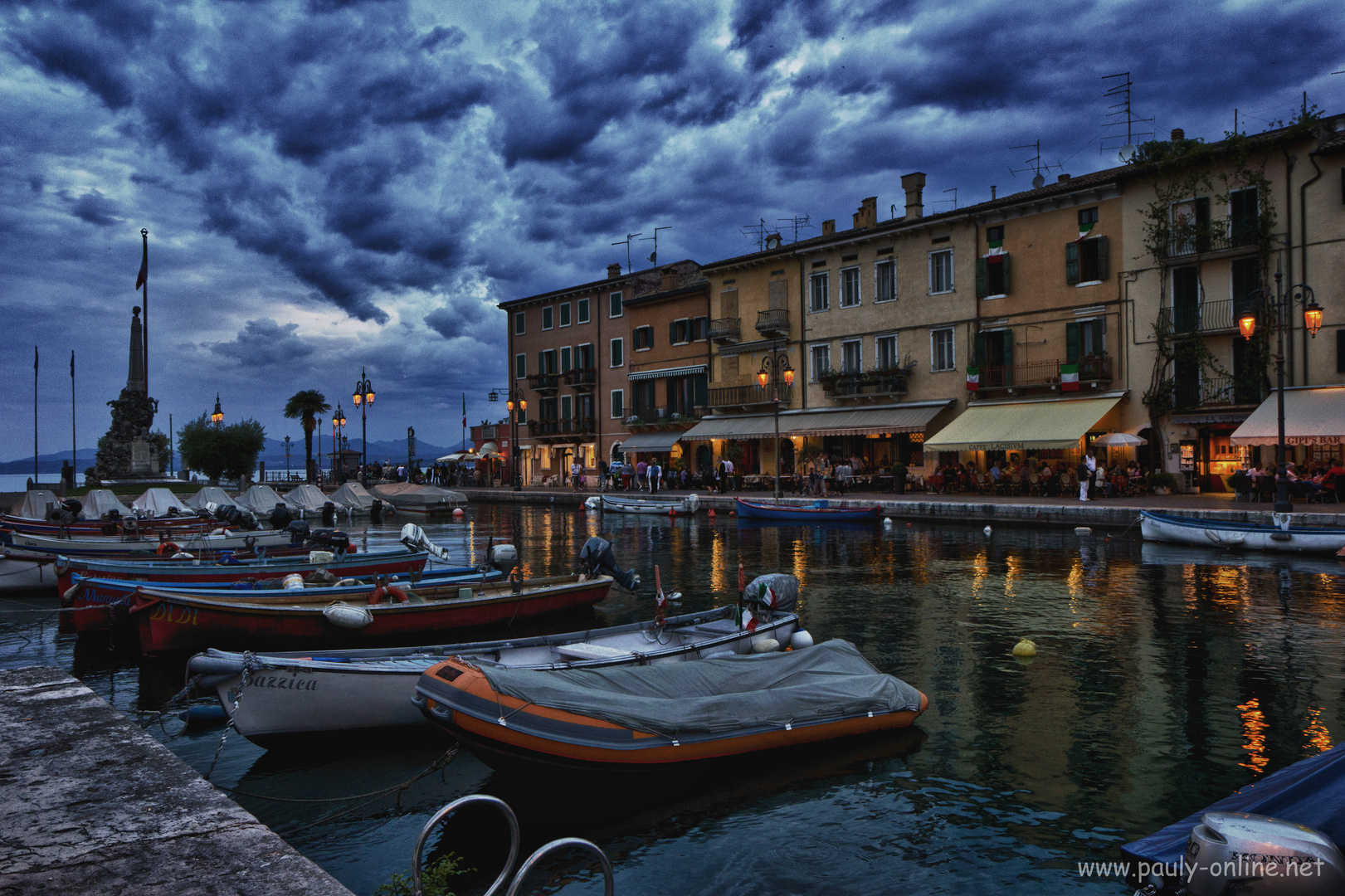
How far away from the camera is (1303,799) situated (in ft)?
16.3

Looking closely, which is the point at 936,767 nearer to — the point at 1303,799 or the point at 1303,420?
the point at 1303,799

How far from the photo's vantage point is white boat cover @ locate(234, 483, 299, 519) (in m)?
33.4

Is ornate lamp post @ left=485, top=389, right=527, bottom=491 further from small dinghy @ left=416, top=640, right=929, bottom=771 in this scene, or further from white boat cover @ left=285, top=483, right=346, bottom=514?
small dinghy @ left=416, top=640, right=929, bottom=771

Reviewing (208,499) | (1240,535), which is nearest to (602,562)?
(1240,535)

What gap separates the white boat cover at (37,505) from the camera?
92.7 feet

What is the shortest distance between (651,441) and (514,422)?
9.30 m

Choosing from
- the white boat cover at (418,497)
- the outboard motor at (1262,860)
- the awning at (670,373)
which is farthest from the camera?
the awning at (670,373)

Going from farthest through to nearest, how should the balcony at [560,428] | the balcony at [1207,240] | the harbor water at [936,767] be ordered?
the balcony at [560,428], the balcony at [1207,240], the harbor water at [936,767]

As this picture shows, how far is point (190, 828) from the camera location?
3.93 meters

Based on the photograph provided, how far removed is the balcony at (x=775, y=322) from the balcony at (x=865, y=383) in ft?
12.3

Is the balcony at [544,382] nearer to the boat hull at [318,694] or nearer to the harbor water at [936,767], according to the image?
the harbor water at [936,767]

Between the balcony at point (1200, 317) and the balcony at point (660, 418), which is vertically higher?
the balcony at point (1200, 317)

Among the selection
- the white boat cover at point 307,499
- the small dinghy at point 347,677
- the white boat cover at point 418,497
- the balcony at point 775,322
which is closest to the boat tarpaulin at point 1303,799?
the small dinghy at point 347,677

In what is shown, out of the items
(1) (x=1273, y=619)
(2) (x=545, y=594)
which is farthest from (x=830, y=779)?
(1) (x=1273, y=619)
